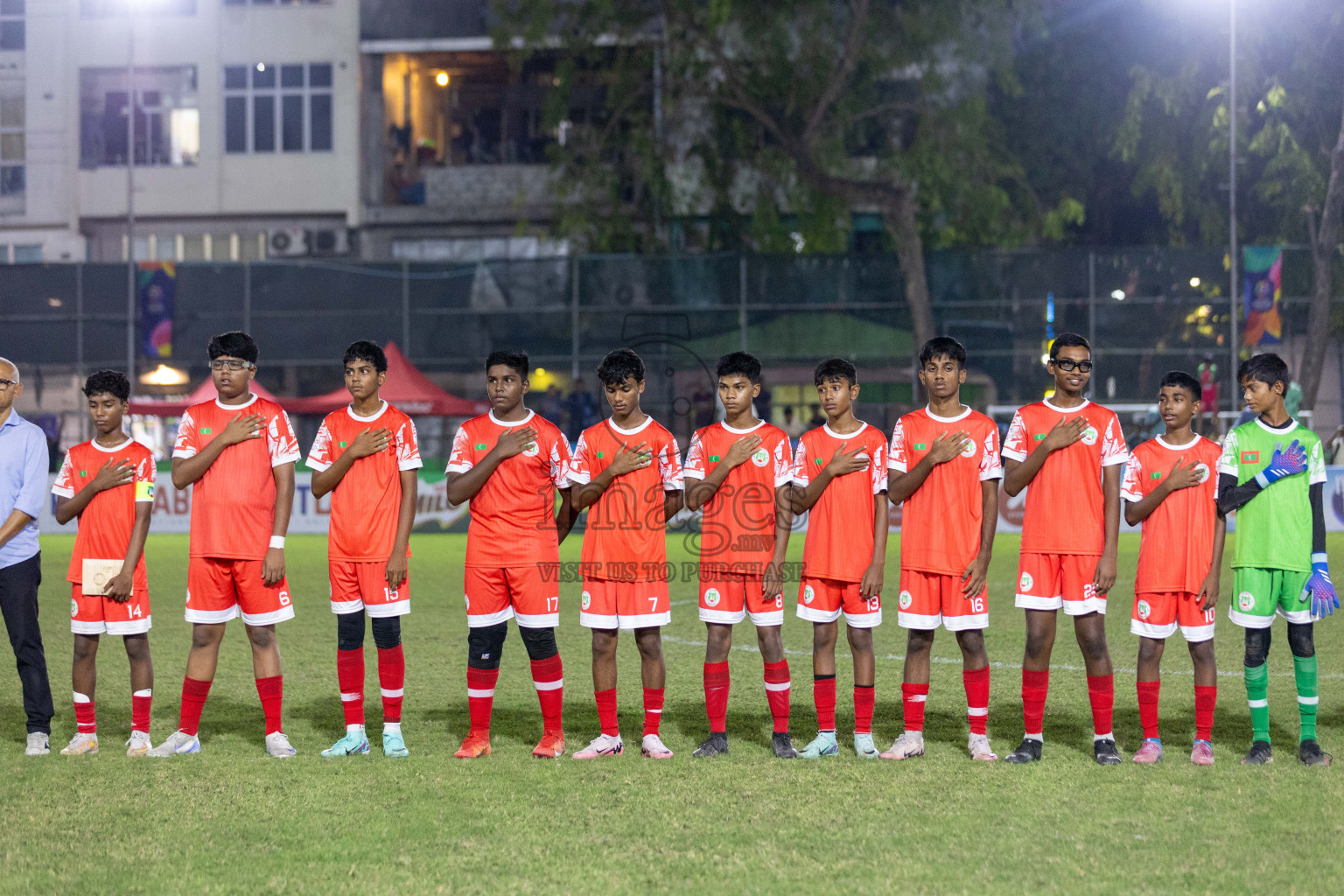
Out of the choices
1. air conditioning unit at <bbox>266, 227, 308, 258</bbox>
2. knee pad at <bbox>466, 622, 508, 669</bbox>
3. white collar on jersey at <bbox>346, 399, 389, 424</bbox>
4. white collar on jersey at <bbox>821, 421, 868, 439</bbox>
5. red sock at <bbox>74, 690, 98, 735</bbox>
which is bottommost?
red sock at <bbox>74, 690, 98, 735</bbox>

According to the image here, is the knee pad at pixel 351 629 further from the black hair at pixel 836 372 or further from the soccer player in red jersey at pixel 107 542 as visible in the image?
the black hair at pixel 836 372

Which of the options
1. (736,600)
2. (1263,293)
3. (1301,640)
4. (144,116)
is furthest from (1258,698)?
(144,116)

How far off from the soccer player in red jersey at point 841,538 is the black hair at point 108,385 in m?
3.39

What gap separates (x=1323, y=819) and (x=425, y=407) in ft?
65.6

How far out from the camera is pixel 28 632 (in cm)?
649

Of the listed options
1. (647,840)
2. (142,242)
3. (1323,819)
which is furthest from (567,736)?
(142,242)

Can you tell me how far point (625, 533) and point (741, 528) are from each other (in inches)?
22.1

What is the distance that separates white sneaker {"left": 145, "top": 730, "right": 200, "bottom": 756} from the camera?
6.47m

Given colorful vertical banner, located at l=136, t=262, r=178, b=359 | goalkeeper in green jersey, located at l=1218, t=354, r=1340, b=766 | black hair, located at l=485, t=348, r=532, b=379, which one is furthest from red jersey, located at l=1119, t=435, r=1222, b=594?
colorful vertical banner, located at l=136, t=262, r=178, b=359

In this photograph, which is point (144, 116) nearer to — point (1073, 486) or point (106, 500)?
point (106, 500)

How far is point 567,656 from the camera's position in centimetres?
998

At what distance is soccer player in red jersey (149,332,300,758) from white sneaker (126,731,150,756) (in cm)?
4

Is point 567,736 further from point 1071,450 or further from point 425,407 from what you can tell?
point 425,407

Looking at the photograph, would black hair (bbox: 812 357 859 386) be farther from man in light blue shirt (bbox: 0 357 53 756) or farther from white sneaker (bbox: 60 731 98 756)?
white sneaker (bbox: 60 731 98 756)
